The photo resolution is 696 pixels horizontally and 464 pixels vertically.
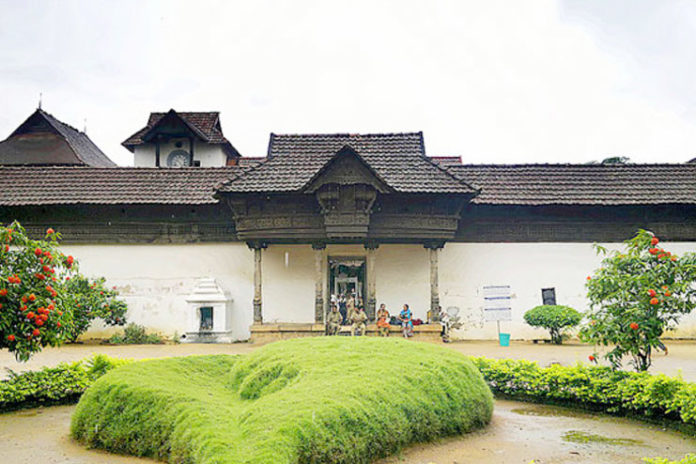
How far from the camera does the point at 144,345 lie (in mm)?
16344

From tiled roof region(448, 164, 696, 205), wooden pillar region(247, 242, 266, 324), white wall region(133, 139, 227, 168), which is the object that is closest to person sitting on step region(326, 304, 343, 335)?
wooden pillar region(247, 242, 266, 324)

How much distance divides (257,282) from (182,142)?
54.9 ft

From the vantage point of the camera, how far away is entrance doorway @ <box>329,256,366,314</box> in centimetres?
1745

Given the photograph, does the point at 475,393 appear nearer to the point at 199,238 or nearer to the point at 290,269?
the point at 290,269

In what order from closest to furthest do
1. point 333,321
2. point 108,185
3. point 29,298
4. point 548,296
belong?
point 29,298 → point 333,321 → point 548,296 → point 108,185

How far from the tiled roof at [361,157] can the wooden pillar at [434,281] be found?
1.65m

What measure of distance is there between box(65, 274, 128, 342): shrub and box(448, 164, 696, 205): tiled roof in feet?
33.4

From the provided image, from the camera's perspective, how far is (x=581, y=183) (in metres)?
17.5

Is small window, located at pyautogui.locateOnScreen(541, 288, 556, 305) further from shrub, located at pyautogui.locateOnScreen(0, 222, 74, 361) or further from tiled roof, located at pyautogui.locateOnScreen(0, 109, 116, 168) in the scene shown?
tiled roof, located at pyautogui.locateOnScreen(0, 109, 116, 168)

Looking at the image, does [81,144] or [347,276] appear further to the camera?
[81,144]

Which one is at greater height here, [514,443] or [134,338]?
[134,338]

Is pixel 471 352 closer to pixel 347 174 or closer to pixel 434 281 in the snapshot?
pixel 434 281

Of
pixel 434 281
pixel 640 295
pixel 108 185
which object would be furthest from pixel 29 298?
pixel 108 185

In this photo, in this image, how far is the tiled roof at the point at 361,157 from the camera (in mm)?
15328
